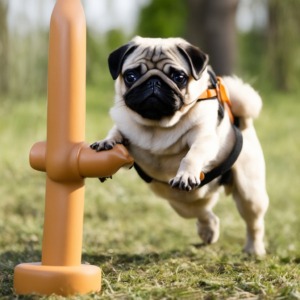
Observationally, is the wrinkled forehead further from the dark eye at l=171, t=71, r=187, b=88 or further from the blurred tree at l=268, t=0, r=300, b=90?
the blurred tree at l=268, t=0, r=300, b=90

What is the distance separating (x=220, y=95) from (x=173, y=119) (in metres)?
0.48

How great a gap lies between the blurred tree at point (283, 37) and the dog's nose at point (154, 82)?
30.9ft

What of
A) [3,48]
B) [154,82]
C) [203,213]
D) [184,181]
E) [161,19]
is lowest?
[203,213]

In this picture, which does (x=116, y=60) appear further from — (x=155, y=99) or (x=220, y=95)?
(x=220, y=95)

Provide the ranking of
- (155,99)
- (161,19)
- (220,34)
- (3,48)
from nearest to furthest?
(155,99) → (3,48) → (220,34) → (161,19)

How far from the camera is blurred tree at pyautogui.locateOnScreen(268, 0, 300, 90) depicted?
1219cm

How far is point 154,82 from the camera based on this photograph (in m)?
3.16

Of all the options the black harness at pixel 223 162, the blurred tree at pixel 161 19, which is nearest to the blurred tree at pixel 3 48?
the black harness at pixel 223 162

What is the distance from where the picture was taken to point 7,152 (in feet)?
26.1

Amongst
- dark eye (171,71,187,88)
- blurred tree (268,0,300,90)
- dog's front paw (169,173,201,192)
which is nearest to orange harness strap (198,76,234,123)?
dark eye (171,71,187,88)

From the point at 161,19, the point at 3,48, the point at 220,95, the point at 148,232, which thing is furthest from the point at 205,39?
the point at 161,19

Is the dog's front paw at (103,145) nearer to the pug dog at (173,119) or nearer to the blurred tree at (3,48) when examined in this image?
the pug dog at (173,119)

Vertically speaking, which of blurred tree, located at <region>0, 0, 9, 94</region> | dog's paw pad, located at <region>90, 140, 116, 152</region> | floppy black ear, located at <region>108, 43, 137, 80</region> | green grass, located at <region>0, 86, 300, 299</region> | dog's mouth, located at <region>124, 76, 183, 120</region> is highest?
blurred tree, located at <region>0, 0, 9, 94</region>

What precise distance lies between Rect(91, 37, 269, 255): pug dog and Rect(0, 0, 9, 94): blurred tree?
Result: 4.48 m
